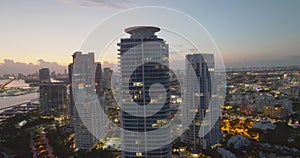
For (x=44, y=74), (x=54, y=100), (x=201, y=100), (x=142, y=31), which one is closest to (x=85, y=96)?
(x=201, y=100)

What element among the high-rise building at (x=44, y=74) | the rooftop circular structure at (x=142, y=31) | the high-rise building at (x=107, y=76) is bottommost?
the high-rise building at (x=107, y=76)

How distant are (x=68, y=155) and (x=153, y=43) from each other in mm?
3290

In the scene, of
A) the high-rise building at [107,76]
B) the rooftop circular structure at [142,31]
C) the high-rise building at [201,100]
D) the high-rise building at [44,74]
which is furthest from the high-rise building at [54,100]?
the rooftop circular structure at [142,31]

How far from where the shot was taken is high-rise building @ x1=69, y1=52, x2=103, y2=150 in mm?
6445

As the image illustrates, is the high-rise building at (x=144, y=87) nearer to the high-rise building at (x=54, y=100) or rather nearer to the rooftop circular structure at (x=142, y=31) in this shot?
the rooftop circular structure at (x=142, y=31)

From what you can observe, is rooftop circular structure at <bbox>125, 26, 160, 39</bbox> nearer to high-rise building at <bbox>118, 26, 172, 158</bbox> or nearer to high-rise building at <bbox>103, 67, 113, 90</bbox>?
high-rise building at <bbox>118, 26, 172, 158</bbox>

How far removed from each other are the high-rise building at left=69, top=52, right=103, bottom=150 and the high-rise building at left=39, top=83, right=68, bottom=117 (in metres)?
2.23

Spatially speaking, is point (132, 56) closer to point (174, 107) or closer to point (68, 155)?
point (68, 155)

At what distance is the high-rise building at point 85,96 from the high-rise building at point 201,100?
243 cm

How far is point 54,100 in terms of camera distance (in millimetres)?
10641

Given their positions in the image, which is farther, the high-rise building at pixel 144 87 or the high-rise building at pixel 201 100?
the high-rise building at pixel 201 100

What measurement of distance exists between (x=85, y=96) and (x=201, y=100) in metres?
3.19

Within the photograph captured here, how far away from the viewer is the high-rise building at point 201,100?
21.3 ft

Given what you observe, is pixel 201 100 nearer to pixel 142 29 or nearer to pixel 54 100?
pixel 142 29
